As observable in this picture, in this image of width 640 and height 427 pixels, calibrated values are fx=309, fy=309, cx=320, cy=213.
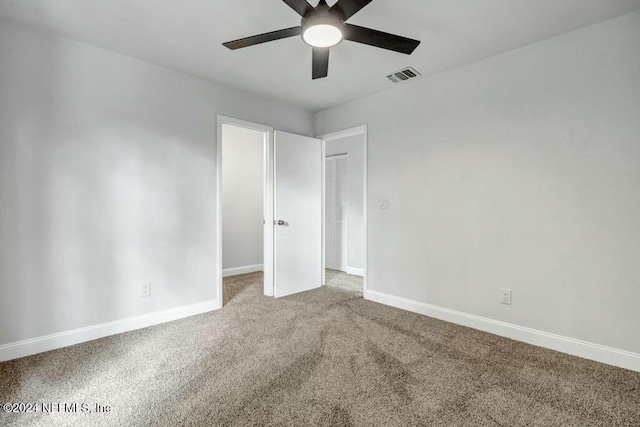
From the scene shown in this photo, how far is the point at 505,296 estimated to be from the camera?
107 inches

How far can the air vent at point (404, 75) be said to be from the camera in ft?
10.0

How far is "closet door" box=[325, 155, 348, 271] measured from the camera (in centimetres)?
547

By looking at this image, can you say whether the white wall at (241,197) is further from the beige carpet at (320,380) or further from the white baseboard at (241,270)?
the beige carpet at (320,380)

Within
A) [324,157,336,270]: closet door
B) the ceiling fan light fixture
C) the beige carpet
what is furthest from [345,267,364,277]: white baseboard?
the ceiling fan light fixture

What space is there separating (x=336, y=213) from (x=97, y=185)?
146 inches

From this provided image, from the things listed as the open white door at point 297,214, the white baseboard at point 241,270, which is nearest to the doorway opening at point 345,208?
the open white door at point 297,214

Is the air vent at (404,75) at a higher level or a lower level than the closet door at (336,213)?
higher

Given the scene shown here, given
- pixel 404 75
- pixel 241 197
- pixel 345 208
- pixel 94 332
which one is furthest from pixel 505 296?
pixel 241 197

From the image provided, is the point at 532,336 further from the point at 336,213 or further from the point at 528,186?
the point at 336,213

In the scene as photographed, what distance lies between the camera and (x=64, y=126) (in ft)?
8.14

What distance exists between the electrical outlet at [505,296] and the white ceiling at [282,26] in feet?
6.84

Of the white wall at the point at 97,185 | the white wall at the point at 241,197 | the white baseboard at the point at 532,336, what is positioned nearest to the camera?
A: the white baseboard at the point at 532,336

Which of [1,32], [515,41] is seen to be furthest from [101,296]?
[515,41]

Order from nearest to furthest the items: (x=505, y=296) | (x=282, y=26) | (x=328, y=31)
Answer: (x=328, y=31) → (x=282, y=26) → (x=505, y=296)
